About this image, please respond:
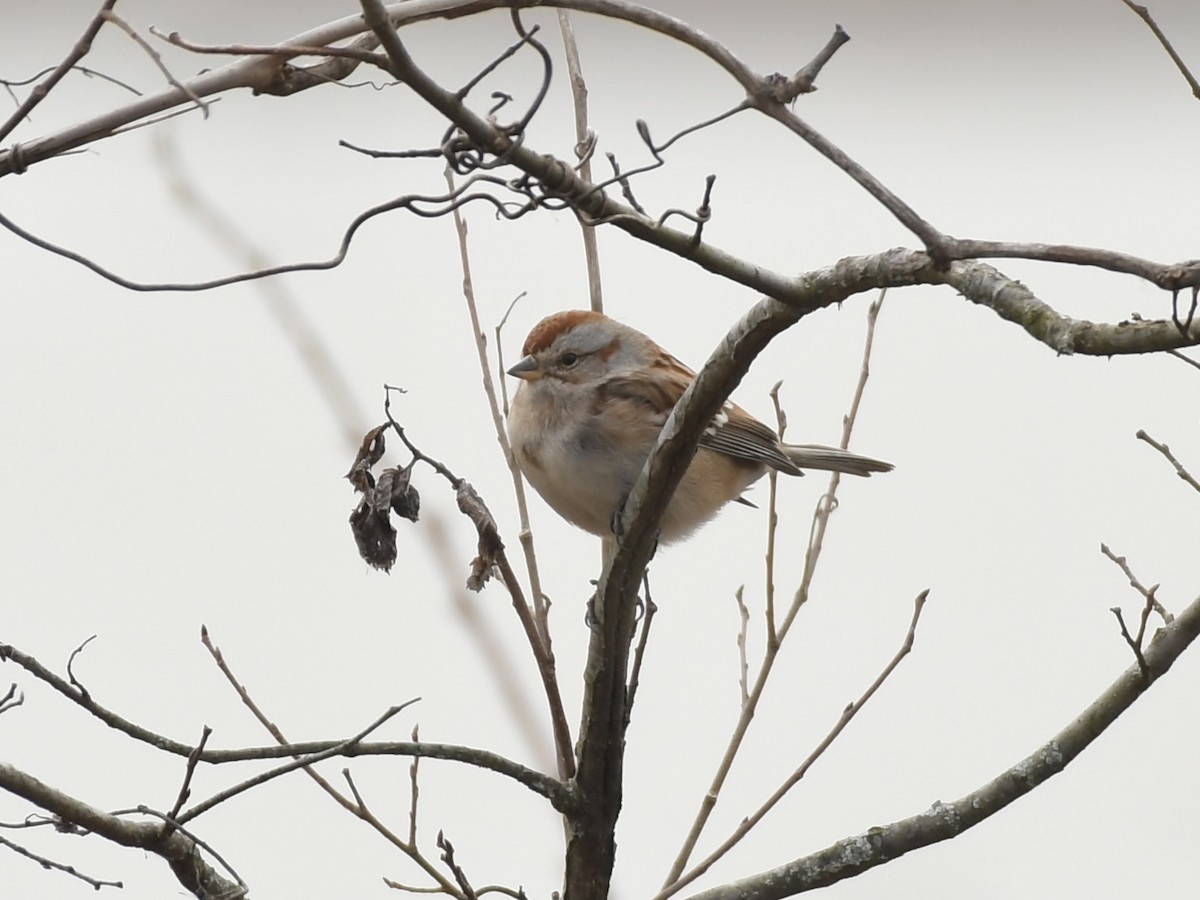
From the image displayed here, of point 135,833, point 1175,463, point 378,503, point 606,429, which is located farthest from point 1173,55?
point 135,833

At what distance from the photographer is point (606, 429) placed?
116 inches

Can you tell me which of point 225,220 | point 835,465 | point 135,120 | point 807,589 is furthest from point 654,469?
point 835,465

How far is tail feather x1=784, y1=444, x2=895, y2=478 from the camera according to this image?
11.4 ft

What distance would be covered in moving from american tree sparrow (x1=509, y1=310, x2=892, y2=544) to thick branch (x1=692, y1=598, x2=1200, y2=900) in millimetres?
1039

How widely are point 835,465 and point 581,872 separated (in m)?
1.55

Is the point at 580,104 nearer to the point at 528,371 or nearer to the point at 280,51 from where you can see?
the point at 528,371

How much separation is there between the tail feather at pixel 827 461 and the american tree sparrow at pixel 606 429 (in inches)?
9.2

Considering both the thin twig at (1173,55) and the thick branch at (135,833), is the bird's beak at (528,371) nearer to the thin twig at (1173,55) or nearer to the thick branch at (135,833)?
the thick branch at (135,833)

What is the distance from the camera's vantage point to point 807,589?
249 cm

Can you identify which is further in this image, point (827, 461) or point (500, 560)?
point (827, 461)

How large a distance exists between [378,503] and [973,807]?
3.42 ft

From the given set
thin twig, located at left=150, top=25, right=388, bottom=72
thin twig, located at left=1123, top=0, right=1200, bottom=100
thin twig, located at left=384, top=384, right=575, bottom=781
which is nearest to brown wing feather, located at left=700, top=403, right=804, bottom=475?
thin twig, located at left=384, top=384, right=575, bottom=781

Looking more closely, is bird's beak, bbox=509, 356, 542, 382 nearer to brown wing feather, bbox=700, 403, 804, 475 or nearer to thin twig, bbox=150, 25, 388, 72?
brown wing feather, bbox=700, 403, 804, 475

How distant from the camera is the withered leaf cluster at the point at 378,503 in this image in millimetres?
2078
